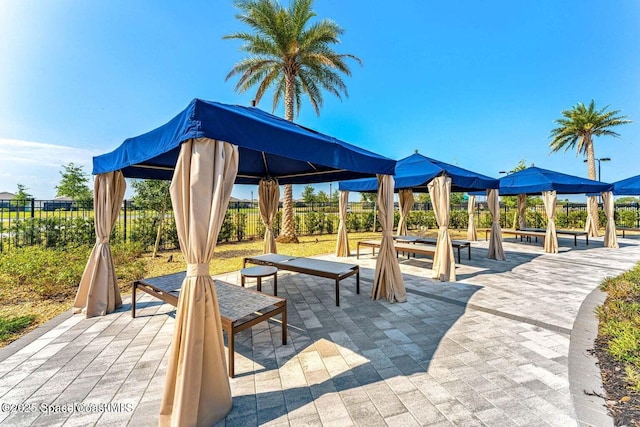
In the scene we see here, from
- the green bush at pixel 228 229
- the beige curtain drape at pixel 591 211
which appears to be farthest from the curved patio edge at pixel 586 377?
the beige curtain drape at pixel 591 211

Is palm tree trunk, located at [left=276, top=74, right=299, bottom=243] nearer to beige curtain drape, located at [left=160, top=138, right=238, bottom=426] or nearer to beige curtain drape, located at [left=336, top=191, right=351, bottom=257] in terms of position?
beige curtain drape, located at [left=336, top=191, right=351, bottom=257]

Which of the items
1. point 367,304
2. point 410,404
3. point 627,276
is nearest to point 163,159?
point 367,304

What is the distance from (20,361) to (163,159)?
2.88 m

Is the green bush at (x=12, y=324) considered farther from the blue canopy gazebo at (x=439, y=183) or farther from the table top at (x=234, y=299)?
the blue canopy gazebo at (x=439, y=183)

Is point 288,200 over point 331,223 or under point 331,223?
over

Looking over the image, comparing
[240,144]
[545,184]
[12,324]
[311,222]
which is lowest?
[12,324]

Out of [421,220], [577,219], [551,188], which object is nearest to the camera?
[551,188]

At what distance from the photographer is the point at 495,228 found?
8.16m

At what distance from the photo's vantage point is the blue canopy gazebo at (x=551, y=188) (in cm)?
909

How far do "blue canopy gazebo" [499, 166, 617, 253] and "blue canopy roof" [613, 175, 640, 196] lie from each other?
1213 mm

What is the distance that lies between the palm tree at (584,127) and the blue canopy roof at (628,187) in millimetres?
8181

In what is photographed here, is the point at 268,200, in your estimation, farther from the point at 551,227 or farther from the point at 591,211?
the point at 591,211

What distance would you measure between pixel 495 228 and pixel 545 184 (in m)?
2.78

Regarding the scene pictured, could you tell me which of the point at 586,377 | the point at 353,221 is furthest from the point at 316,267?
the point at 353,221
